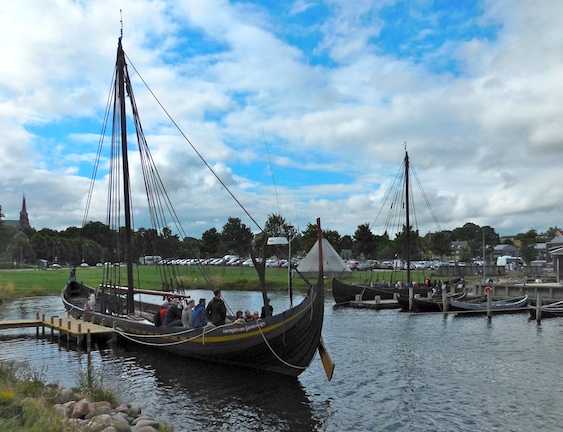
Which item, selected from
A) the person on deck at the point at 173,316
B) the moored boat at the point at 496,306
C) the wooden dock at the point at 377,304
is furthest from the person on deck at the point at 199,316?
the wooden dock at the point at 377,304

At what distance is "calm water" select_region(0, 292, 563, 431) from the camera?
14398 mm

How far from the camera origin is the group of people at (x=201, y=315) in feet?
63.1

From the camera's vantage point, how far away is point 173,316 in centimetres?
2228

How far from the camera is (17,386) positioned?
13.1 meters

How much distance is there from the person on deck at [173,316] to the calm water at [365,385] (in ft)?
4.65

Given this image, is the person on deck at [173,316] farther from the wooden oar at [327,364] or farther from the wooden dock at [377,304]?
the wooden dock at [377,304]

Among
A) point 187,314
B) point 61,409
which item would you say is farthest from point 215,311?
point 61,409

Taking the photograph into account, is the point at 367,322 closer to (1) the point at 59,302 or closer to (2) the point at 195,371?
(2) the point at 195,371

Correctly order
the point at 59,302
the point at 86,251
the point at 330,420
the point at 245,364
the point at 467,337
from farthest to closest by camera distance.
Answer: the point at 86,251
the point at 59,302
the point at 467,337
the point at 245,364
the point at 330,420

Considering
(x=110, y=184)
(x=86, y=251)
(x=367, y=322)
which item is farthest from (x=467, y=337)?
(x=86, y=251)

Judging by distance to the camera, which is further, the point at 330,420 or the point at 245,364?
the point at 245,364

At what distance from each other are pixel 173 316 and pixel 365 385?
863cm

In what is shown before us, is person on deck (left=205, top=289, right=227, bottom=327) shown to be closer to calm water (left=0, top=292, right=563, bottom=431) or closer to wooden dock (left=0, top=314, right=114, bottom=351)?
calm water (left=0, top=292, right=563, bottom=431)

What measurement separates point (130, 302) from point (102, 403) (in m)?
14.6
